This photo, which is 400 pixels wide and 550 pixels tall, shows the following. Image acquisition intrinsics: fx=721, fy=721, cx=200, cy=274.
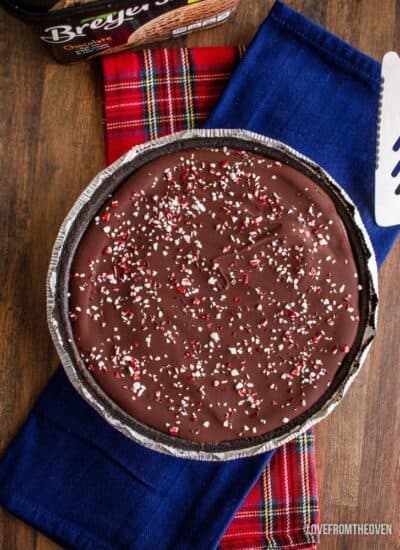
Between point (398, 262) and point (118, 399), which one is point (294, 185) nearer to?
point (398, 262)

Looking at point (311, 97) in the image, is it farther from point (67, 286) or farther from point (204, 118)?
point (67, 286)

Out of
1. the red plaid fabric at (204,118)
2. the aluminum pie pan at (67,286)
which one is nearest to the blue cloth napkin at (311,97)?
the red plaid fabric at (204,118)

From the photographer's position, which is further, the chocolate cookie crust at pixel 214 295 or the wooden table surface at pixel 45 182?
the wooden table surface at pixel 45 182

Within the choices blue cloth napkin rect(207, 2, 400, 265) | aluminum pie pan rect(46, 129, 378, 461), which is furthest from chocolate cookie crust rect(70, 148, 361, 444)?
blue cloth napkin rect(207, 2, 400, 265)

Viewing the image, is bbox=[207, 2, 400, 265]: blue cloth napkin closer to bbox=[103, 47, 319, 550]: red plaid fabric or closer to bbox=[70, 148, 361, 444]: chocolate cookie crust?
bbox=[103, 47, 319, 550]: red plaid fabric

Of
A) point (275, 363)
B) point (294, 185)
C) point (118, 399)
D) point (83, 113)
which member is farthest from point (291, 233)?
point (83, 113)

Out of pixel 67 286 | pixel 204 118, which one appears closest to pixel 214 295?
pixel 67 286

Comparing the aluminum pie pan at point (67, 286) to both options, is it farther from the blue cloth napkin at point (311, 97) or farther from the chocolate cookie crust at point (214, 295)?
the blue cloth napkin at point (311, 97)
